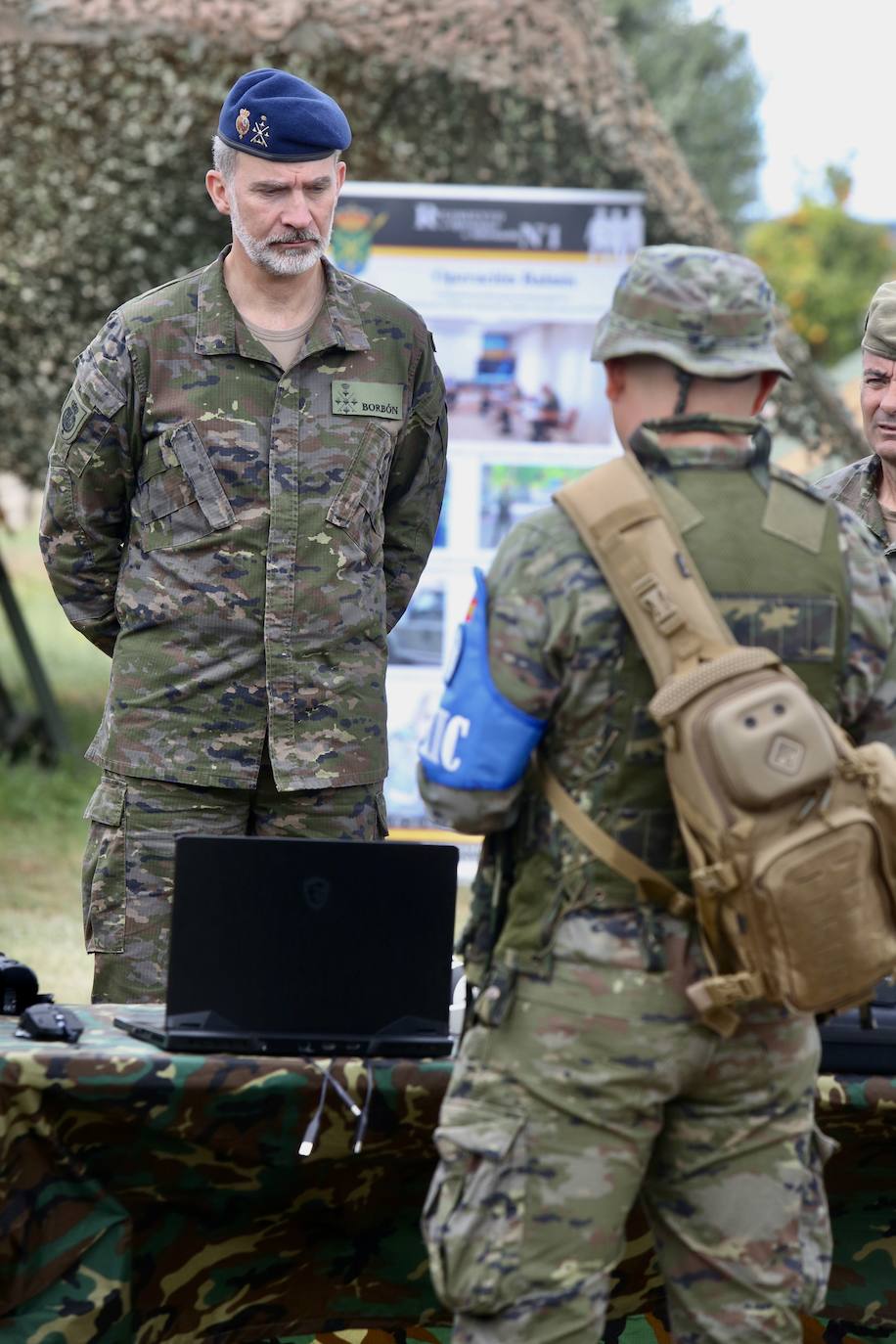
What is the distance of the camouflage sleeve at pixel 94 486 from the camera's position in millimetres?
3426

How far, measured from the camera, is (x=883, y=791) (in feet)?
7.42

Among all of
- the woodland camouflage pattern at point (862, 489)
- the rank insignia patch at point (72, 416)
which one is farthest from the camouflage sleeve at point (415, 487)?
the woodland camouflage pattern at point (862, 489)

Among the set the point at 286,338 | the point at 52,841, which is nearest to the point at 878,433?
the point at 286,338

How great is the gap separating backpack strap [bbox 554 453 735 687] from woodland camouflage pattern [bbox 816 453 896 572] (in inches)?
66.7

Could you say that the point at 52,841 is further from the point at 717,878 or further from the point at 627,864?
the point at 717,878

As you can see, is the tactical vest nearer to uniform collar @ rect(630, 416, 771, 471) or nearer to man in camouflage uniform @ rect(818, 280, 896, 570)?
uniform collar @ rect(630, 416, 771, 471)

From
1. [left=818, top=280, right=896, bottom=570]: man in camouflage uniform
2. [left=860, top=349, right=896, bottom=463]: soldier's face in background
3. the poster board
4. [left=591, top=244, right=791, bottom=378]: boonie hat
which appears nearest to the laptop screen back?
[left=591, top=244, right=791, bottom=378]: boonie hat

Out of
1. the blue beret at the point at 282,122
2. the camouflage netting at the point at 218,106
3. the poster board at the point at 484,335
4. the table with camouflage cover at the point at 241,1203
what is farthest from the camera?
the camouflage netting at the point at 218,106

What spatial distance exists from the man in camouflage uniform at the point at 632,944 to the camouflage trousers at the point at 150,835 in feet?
3.58

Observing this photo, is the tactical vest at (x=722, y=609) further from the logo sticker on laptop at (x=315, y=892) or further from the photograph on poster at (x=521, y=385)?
the photograph on poster at (x=521, y=385)

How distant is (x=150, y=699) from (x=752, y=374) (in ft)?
4.76

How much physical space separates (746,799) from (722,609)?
251mm

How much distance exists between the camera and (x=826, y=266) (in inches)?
1076

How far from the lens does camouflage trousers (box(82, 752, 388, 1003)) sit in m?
3.41
